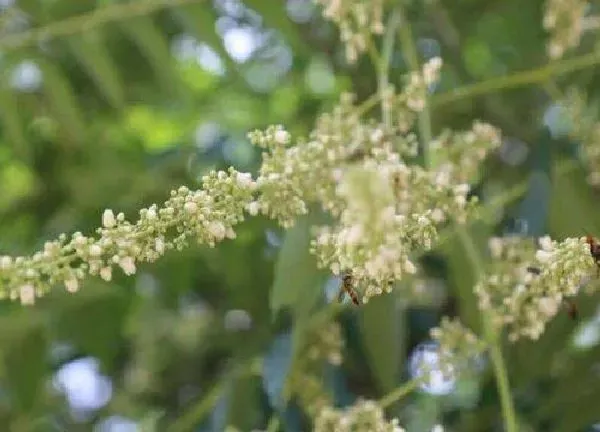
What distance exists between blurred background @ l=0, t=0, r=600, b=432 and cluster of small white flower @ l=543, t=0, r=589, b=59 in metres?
0.01

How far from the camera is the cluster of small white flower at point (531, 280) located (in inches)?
17.0

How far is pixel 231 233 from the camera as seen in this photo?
427 millimetres

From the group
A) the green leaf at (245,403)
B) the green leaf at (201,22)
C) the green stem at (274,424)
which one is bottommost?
the green stem at (274,424)

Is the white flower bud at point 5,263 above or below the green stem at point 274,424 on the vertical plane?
below

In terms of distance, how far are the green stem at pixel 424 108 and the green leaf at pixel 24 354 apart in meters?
0.30

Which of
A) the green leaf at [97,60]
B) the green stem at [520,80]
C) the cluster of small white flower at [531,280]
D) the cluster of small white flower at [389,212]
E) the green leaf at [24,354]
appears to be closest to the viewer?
the cluster of small white flower at [389,212]

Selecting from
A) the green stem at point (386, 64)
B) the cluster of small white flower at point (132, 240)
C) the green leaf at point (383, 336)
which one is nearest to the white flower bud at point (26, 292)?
the cluster of small white flower at point (132, 240)

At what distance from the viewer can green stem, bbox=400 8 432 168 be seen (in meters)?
0.64

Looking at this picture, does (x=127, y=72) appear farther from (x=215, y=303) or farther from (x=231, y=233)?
(x=231, y=233)

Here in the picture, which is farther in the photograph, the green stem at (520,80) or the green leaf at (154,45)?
the green leaf at (154,45)

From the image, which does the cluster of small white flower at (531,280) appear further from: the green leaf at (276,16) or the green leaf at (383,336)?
the green leaf at (276,16)

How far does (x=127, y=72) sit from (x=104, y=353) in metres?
0.35

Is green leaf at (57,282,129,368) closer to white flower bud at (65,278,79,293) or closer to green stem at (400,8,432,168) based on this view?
green stem at (400,8,432,168)

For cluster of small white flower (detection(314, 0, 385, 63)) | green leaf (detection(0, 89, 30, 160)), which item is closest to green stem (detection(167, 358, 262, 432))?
cluster of small white flower (detection(314, 0, 385, 63))
